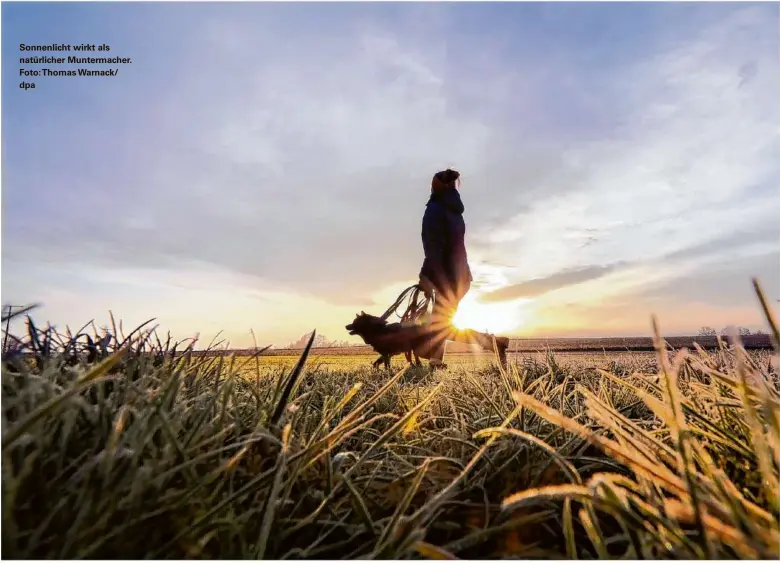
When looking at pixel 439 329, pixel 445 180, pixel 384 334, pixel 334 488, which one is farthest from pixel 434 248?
pixel 334 488

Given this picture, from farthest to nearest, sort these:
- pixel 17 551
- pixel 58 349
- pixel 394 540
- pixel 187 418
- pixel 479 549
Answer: pixel 58 349 < pixel 187 418 < pixel 479 549 < pixel 394 540 < pixel 17 551

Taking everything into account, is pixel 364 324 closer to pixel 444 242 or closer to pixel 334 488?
pixel 444 242

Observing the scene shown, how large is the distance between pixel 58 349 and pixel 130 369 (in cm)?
54

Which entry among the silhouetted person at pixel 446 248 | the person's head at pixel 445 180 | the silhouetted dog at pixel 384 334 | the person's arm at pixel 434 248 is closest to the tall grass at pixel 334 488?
the silhouetted dog at pixel 384 334

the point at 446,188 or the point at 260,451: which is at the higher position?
the point at 446,188

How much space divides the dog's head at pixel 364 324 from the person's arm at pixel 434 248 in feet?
4.40

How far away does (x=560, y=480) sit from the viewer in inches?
56.5

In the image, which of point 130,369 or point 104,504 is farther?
point 130,369

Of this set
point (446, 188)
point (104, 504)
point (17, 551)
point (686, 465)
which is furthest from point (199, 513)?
point (446, 188)

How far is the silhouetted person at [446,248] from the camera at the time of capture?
7.53m

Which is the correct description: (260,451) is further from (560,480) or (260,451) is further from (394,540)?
(560,480)

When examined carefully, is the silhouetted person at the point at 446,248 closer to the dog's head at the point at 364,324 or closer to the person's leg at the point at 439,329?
the person's leg at the point at 439,329

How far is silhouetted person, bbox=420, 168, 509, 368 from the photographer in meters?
7.53

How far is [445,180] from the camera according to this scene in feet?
25.8
